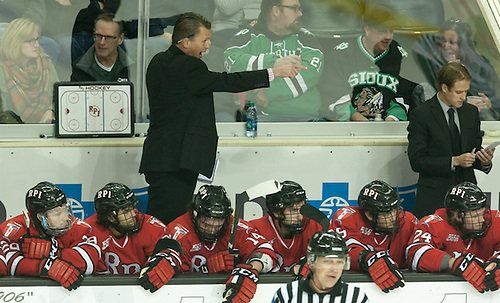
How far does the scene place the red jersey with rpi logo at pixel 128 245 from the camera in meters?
4.76

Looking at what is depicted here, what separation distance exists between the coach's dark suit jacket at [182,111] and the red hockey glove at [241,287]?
1.38 metres

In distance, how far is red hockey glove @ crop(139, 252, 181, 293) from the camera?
4039 millimetres

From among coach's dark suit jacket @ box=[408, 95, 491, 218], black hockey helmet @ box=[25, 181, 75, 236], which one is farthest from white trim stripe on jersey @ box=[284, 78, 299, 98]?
black hockey helmet @ box=[25, 181, 75, 236]

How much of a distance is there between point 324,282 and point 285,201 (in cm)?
105

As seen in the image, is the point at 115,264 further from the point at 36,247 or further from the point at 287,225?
the point at 287,225

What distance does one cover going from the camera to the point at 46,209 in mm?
4496

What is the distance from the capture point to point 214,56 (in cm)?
650

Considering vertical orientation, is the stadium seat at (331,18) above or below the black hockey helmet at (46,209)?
above

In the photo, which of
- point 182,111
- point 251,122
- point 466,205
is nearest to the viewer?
point 466,205

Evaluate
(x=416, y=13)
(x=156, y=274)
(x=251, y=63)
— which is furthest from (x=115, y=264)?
(x=416, y=13)

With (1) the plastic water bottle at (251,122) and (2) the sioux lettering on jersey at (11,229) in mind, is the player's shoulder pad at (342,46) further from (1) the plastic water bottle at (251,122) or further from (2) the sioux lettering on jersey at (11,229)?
(2) the sioux lettering on jersey at (11,229)

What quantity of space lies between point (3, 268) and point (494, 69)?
4.11m

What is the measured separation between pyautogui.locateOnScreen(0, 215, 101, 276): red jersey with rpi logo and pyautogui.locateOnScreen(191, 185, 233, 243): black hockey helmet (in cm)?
54

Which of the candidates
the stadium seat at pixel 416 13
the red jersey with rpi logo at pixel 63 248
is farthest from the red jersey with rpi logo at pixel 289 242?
the stadium seat at pixel 416 13
